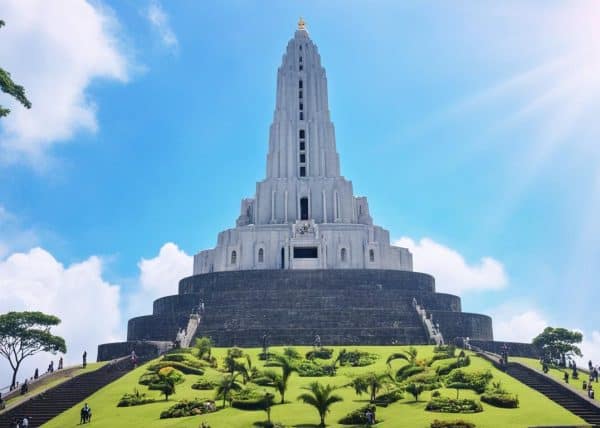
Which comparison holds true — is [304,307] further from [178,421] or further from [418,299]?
[178,421]

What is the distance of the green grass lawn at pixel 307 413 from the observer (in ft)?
76.4

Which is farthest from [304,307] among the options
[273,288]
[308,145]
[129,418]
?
[308,145]

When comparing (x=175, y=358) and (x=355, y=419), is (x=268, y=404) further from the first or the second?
(x=175, y=358)

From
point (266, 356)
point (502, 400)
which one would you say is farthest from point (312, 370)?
point (502, 400)

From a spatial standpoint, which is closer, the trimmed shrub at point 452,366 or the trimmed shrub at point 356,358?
the trimmed shrub at point 452,366

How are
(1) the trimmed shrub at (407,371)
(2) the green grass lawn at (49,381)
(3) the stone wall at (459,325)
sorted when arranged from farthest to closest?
(3) the stone wall at (459,325) → (2) the green grass lawn at (49,381) → (1) the trimmed shrub at (407,371)

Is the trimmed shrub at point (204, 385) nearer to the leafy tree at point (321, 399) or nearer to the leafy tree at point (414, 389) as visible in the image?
the leafy tree at point (321, 399)

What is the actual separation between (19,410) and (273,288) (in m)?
21.6

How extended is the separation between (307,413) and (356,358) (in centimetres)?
932

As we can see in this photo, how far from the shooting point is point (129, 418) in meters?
25.0

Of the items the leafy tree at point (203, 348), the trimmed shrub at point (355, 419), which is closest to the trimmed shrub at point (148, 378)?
the leafy tree at point (203, 348)

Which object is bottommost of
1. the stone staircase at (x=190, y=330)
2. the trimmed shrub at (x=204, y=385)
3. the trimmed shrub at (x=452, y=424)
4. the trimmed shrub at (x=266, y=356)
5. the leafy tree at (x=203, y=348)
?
the trimmed shrub at (x=452, y=424)

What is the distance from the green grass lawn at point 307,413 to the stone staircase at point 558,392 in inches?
31.0

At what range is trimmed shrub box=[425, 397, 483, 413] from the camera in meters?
24.3
